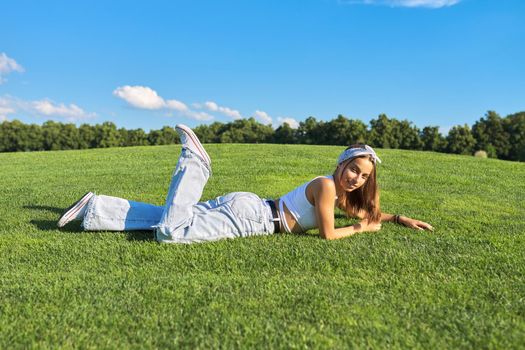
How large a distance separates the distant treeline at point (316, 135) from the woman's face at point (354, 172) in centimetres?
5270

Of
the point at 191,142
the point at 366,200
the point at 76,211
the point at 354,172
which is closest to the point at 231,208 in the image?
the point at 191,142

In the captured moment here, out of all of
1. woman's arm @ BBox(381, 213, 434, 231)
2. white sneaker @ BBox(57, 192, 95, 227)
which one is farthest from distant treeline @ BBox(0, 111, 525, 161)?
white sneaker @ BBox(57, 192, 95, 227)

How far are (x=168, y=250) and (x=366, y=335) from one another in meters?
2.20

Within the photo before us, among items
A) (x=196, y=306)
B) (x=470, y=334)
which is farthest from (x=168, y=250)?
(x=470, y=334)

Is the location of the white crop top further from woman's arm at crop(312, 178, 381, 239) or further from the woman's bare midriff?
woman's arm at crop(312, 178, 381, 239)

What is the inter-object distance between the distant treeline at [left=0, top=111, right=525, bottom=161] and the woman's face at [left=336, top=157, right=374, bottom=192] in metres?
52.7

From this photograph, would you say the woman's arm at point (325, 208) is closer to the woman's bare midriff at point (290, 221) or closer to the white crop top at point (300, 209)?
the white crop top at point (300, 209)

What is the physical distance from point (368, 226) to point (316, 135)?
58.7 meters

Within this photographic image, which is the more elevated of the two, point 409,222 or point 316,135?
point 316,135

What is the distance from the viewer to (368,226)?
15.7 feet

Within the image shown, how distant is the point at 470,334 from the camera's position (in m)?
→ 2.59

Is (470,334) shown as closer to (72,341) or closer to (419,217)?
(72,341)

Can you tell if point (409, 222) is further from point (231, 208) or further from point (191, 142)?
point (191, 142)

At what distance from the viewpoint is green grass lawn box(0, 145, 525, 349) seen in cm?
256
